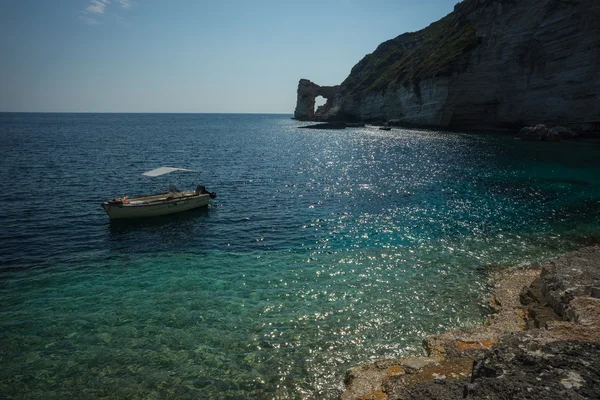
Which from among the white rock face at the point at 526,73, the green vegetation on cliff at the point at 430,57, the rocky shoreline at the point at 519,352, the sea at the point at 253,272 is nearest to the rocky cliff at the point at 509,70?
the white rock face at the point at 526,73

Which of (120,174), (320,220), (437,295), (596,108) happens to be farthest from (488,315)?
(596,108)

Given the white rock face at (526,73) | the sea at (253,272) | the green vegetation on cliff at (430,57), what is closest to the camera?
the sea at (253,272)

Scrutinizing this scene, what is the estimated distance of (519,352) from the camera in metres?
7.71

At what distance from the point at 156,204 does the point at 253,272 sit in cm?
1517

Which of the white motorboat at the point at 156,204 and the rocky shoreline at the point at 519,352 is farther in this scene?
the white motorboat at the point at 156,204

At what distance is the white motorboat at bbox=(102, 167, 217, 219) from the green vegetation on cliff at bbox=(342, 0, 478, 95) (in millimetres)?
77189

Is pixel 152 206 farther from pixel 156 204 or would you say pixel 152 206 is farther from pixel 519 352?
pixel 519 352

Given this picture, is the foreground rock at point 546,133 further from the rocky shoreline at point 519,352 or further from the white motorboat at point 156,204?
the white motorboat at point 156,204

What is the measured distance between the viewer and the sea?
12.3 meters

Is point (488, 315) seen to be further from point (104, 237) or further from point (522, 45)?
point (522, 45)

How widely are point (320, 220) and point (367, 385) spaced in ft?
63.5

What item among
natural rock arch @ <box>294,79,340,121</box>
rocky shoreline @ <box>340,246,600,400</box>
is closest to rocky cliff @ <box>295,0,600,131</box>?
rocky shoreline @ <box>340,246,600,400</box>

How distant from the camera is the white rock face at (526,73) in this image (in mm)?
66438

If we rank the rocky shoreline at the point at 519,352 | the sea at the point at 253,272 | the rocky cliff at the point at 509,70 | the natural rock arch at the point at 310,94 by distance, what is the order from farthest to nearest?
the natural rock arch at the point at 310,94, the rocky cliff at the point at 509,70, the sea at the point at 253,272, the rocky shoreline at the point at 519,352
